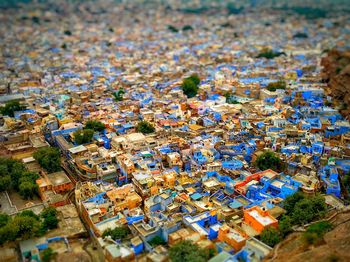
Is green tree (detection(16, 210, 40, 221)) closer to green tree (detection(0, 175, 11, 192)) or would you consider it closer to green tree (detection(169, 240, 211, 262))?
green tree (detection(0, 175, 11, 192))

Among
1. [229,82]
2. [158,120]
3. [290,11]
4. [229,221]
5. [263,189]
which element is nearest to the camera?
[229,221]

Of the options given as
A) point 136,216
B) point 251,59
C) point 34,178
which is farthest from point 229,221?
point 251,59

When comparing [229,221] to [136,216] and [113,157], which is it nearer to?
[136,216]

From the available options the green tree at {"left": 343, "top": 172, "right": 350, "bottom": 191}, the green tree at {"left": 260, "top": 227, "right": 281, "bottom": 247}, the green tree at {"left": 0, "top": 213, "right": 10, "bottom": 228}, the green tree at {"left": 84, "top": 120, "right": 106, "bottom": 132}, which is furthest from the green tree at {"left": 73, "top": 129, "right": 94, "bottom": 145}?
the green tree at {"left": 343, "top": 172, "right": 350, "bottom": 191}

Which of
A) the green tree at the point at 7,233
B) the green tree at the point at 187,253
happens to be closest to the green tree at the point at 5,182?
the green tree at the point at 7,233

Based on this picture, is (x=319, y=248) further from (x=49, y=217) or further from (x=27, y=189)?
(x=27, y=189)

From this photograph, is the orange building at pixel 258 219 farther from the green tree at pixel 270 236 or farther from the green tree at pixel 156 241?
the green tree at pixel 156 241
